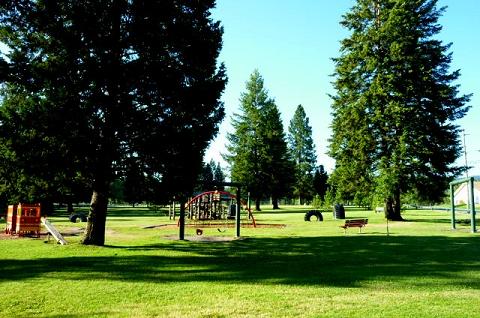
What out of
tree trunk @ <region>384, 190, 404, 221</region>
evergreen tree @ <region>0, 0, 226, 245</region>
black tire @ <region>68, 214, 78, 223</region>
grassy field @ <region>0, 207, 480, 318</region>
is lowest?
grassy field @ <region>0, 207, 480, 318</region>

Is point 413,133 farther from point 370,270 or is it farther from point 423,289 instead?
point 423,289

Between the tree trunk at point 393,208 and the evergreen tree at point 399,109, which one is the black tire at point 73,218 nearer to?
the evergreen tree at point 399,109

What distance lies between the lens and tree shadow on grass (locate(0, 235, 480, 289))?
10.1 metres

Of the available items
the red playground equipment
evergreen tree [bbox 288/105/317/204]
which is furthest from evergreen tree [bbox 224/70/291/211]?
the red playground equipment

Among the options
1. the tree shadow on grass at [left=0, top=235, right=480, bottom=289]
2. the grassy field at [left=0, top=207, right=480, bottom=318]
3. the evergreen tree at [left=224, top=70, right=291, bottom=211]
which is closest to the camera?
the grassy field at [left=0, top=207, right=480, bottom=318]

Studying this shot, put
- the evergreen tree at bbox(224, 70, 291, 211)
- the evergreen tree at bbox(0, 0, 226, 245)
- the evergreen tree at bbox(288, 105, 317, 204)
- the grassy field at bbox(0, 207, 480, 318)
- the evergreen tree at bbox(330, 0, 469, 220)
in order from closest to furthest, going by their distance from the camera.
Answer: the grassy field at bbox(0, 207, 480, 318), the evergreen tree at bbox(0, 0, 226, 245), the evergreen tree at bbox(330, 0, 469, 220), the evergreen tree at bbox(224, 70, 291, 211), the evergreen tree at bbox(288, 105, 317, 204)

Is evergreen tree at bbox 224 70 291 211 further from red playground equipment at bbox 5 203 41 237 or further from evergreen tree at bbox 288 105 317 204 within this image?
red playground equipment at bbox 5 203 41 237

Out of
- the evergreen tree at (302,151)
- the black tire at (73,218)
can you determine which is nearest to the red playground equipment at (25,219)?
the black tire at (73,218)

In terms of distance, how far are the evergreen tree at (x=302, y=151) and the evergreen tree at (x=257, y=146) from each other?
75.6 ft

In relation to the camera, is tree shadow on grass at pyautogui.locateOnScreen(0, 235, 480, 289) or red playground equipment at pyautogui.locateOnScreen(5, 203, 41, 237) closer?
tree shadow on grass at pyautogui.locateOnScreen(0, 235, 480, 289)

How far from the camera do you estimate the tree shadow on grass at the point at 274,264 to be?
10.1 m

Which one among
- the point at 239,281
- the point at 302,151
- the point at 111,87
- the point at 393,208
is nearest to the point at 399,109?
the point at 393,208

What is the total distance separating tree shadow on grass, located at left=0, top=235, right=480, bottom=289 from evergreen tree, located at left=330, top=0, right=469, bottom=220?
17.6 m

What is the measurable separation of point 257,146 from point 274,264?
164 ft
